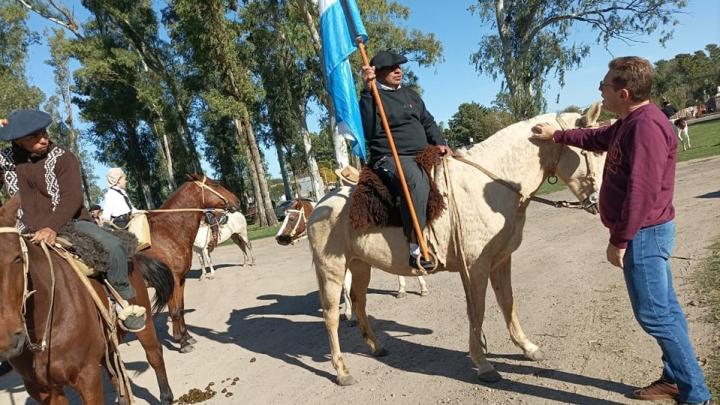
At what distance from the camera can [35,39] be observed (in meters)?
30.3

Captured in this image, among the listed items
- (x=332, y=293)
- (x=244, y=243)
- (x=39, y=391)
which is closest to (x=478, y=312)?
(x=332, y=293)

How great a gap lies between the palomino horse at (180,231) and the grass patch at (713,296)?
6.25m

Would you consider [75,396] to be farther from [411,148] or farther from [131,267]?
[411,148]

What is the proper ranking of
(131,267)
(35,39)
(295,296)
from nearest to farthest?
(131,267) → (295,296) → (35,39)

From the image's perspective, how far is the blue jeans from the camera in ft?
9.31

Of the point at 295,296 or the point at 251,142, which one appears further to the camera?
the point at 251,142

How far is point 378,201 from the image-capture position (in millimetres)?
4219

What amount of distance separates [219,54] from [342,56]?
19705 mm

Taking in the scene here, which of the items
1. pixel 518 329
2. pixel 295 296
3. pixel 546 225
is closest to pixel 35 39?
pixel 295 296

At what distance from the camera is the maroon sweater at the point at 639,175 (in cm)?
267

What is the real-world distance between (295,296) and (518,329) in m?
5.25

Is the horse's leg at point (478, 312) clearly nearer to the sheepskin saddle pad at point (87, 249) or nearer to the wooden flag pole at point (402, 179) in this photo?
the wooden flag pole at point (402, 179)

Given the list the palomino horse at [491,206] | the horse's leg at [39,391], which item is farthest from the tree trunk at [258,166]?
the horse's leg at [39,391]

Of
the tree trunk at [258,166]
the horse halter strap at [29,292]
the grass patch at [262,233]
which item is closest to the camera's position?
the horse halter strap at [29,292]
